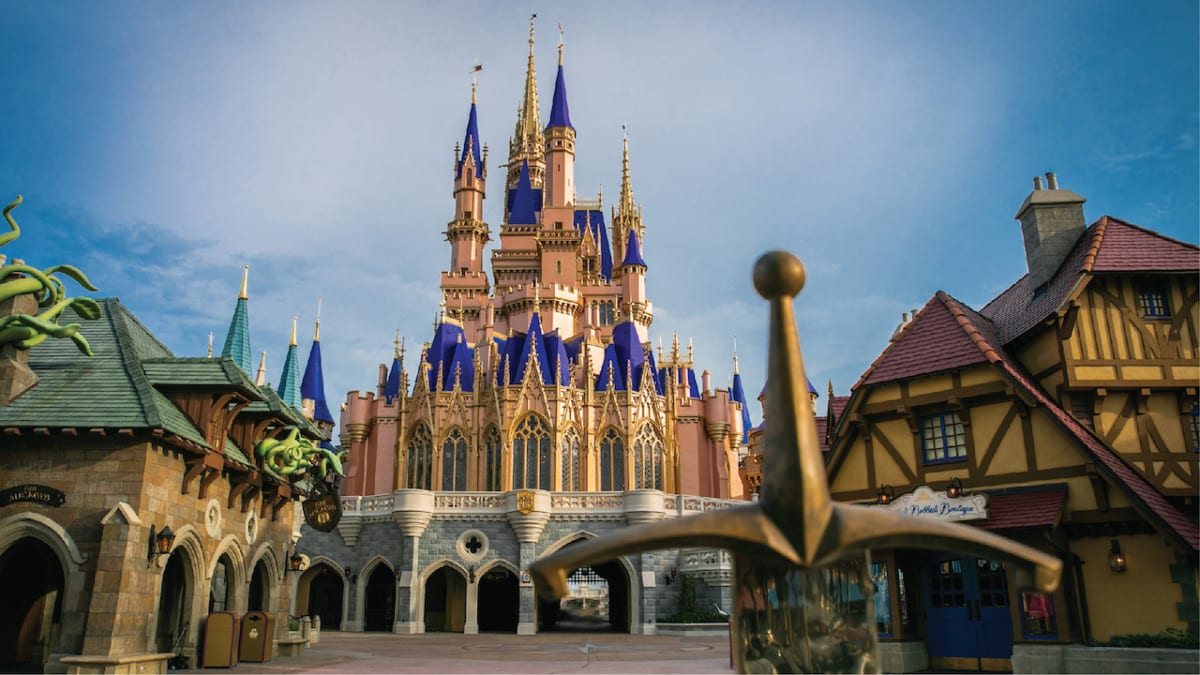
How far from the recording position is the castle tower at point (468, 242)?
5178 centimetres

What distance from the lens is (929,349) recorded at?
1816cm

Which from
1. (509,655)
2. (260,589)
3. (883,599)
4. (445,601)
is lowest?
(509,655)

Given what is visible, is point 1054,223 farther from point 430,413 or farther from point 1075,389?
point 430,413

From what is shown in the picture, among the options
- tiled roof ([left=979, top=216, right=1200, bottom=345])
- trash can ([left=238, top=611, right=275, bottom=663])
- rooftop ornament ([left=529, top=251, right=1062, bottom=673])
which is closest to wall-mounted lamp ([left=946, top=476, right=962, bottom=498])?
tiled roof ([left=979, top=216, right=1200, bottom=345])

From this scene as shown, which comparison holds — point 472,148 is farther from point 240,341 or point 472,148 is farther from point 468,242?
point 240,341

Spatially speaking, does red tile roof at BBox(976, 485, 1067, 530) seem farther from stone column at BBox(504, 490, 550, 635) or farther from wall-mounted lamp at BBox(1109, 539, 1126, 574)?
stone column at BBox(504, 490, 550, 635)

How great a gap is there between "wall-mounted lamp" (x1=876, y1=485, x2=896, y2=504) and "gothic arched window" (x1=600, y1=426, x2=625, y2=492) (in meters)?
24.4

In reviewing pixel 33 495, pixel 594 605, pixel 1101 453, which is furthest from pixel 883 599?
pixel 594 605

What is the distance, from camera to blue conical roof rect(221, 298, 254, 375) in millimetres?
30000

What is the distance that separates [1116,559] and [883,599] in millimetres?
4506

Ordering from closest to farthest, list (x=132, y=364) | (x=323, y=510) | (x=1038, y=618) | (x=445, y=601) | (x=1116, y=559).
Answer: (x=1116, y=559) → (x=1038, y=618) → (x=132, y=364) → (x=323, y=510) → (x=445, y=601)

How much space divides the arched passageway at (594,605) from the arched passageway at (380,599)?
6.65 m

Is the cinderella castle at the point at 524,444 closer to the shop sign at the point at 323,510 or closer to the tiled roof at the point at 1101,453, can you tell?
the shop sign at the point at 323,510

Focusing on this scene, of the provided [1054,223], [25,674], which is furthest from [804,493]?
[1054,223]
